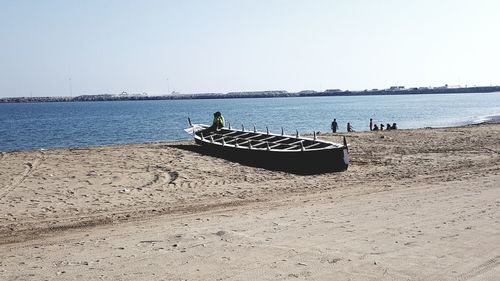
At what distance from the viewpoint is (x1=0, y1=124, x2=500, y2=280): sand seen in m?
7.10

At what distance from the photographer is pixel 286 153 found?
56.9 feet

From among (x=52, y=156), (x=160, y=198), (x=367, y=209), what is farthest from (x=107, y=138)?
(x=367, y=209)

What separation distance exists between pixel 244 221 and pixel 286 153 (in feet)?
24.8

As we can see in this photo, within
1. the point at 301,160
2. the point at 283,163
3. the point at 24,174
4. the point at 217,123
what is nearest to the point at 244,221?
the point at 301,160

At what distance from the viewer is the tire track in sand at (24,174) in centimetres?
1356

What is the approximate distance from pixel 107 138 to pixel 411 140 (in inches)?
1347

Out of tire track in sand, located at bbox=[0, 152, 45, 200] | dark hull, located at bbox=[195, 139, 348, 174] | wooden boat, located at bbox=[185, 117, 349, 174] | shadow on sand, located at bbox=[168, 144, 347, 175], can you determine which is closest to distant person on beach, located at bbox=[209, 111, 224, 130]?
wooden boat, located at bbox=[185, 117, 349, 174]

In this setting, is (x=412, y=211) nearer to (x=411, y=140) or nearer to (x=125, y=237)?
(x=125, y=237)

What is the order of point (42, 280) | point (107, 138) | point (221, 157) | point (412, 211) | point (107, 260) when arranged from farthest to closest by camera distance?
1. point (107, 138)
2. point (221, 157)
3. point (412, 211)
4. point (107, 260)
5. point (42, 280)

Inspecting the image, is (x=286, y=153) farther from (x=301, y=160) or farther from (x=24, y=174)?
(x=24, y=174)

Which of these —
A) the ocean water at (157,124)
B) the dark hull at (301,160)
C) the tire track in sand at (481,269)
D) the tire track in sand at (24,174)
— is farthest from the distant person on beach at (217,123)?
the ocean water at (157,124)

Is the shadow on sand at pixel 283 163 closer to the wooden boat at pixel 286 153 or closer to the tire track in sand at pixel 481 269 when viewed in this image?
the wooden boat at pixel 286 153

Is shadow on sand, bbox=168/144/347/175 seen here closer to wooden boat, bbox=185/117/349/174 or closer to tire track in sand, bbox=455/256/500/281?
wooden boat, bbox=185/117/349/174

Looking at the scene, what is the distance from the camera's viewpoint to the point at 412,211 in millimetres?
10398
